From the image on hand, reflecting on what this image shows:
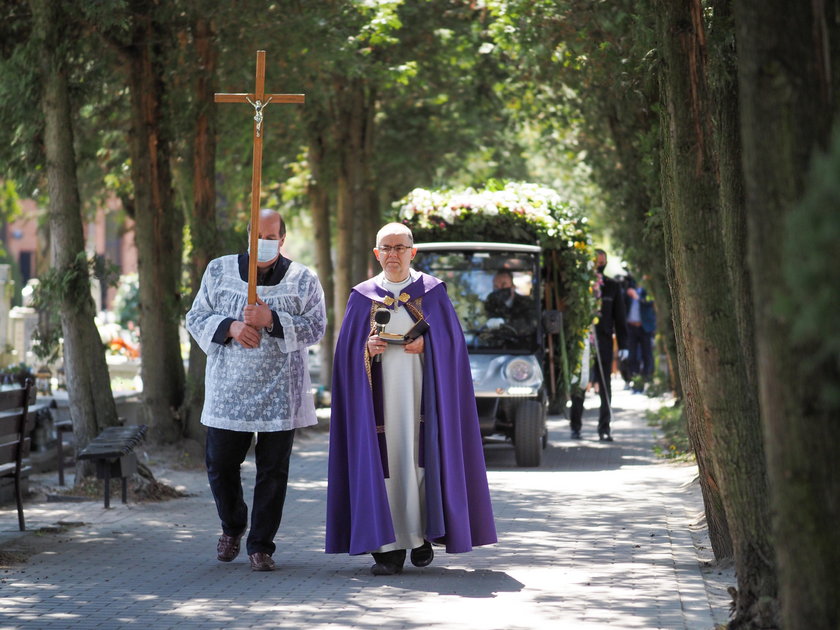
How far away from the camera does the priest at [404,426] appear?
8.52 metres

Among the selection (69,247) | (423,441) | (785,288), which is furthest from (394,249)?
(69,247)

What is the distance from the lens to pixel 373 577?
8445 mm

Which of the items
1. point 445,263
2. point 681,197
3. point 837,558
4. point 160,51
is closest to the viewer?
point 837,558

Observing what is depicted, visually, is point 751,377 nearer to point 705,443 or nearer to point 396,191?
point 705,443

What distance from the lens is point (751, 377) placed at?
8.15 meters

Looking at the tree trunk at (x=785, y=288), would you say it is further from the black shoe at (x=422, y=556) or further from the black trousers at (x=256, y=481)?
the black trousers at (x=256, y=481)

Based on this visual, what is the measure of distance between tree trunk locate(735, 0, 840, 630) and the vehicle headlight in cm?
1123

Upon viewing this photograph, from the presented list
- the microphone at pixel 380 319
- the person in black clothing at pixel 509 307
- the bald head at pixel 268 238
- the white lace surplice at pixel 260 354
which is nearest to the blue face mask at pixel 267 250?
the bald head at pixel 268 238

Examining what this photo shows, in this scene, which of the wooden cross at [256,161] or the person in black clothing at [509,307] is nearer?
the wooden cross at [256,161]

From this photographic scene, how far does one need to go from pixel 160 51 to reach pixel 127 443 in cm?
480

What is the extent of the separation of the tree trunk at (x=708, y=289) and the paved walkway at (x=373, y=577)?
65cm

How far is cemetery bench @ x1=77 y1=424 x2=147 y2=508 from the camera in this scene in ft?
38.2

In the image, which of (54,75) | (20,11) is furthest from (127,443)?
(20,11)

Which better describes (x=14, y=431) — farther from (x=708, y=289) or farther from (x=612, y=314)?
(x=612, y=314)
